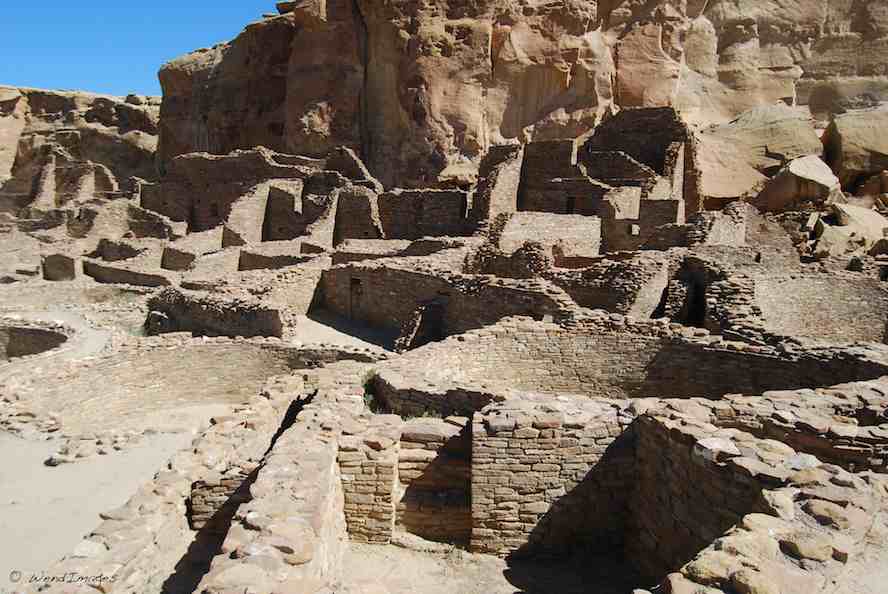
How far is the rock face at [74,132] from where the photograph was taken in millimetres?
39906

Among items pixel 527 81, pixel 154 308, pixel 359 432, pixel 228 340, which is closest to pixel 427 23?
pixel 527 81

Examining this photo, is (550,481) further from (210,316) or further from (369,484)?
(210,316)

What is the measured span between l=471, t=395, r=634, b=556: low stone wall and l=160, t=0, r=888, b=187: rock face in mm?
17601

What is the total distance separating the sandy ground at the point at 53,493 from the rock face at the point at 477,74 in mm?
16611

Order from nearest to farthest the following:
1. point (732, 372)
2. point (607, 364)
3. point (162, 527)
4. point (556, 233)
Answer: point (162, 527)
point (732, 372)
point (607, 364)
point (556, 233)

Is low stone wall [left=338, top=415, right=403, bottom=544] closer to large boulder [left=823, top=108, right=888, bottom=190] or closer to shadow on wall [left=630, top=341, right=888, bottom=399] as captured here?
shadow on wall [left=630, top=341, right=888, bottom=399]

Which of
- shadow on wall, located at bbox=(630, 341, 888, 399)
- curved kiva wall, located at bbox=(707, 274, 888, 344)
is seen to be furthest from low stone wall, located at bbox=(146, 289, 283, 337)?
curved kiva wall, located at bbox=(707, 274, 888, 344)

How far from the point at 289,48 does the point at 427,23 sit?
935 cm

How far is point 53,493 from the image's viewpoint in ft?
20.4

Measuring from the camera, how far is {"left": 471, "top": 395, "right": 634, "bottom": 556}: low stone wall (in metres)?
5.04

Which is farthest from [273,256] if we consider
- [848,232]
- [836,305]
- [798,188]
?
[798,188]

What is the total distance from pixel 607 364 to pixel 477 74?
56.3 ft

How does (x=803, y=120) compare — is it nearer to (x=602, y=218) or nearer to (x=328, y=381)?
(x=602, y=218)

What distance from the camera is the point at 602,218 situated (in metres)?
15.4
